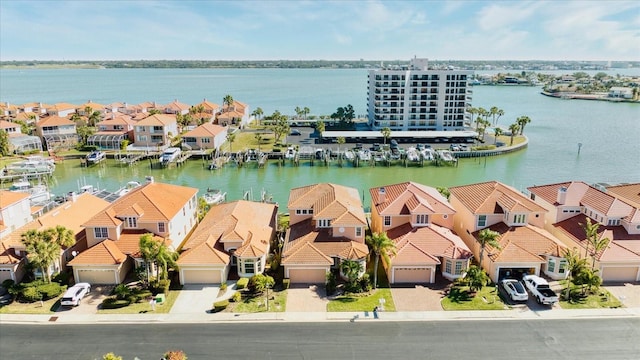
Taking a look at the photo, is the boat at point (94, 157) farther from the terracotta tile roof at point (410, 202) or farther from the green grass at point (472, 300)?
the green grass at point (472, 300)

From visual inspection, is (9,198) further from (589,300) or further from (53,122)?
(53,122)

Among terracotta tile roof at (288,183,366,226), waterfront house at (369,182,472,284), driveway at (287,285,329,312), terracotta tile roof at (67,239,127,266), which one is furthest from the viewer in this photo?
terracotta tile roof at (288,183,366,226)

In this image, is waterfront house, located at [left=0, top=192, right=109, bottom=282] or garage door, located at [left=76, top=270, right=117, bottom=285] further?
garage door, located at [left=76, top=270, right=117, bottom=285]

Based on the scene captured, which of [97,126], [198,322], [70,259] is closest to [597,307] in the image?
[198,322]

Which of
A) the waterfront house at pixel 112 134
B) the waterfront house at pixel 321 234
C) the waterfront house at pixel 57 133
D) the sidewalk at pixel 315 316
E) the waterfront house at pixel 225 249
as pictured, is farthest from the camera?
the waterfront house at pixel 57 133

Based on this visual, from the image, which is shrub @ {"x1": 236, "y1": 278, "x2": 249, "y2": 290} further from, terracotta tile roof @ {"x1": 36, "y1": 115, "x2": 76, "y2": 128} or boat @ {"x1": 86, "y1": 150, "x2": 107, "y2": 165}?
terracotta tile roof @ {"x1": 36, "y1": 115, "x2": 76, "y2": 128}

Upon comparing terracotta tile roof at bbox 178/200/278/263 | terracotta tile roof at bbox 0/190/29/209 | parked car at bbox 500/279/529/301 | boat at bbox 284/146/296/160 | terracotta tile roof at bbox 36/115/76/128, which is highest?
terracotta tile roof at bbox 36/115/76/128

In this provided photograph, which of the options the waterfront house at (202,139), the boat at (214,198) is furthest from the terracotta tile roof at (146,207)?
the waterfront house at (202,139)

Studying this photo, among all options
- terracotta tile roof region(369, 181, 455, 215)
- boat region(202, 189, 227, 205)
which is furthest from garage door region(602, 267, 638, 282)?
boat region(202, 189, 227, 205)

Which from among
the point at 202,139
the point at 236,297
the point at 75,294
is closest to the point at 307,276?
the point at 236,297
